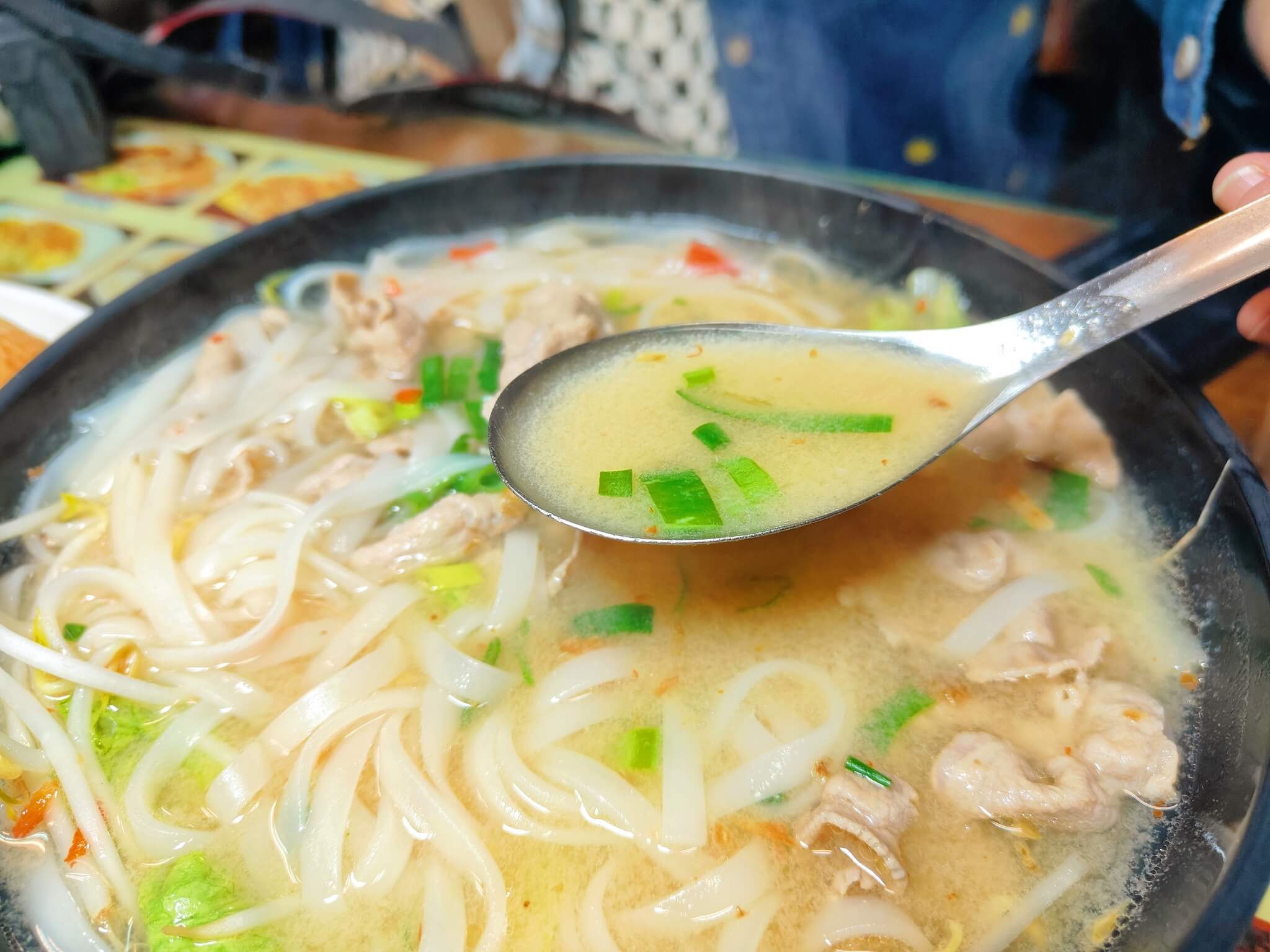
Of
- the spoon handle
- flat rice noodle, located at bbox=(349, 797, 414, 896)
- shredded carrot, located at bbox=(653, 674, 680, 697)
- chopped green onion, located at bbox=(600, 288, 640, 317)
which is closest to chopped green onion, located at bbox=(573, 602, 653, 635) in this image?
shredded carrot, located at bbox=(653, 674, 680, 697)

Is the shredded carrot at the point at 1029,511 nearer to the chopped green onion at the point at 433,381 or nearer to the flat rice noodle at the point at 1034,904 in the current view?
the flat rice noodle at the point at 1034,904

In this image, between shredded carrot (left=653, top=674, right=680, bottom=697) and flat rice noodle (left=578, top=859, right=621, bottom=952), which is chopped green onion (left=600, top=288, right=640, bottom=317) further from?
flat rice noodle (left=578, top=859, right=621, bottom=952)

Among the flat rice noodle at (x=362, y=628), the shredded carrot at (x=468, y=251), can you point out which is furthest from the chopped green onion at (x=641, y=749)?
the shredded carrot at (x=468, y=251)

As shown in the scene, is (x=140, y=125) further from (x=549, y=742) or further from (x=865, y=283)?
(x=549, y=742)

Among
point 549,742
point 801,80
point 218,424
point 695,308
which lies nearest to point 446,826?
point 549,742

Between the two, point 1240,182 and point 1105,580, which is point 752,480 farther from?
point 1240,182

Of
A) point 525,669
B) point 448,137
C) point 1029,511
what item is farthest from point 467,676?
point 448,137
